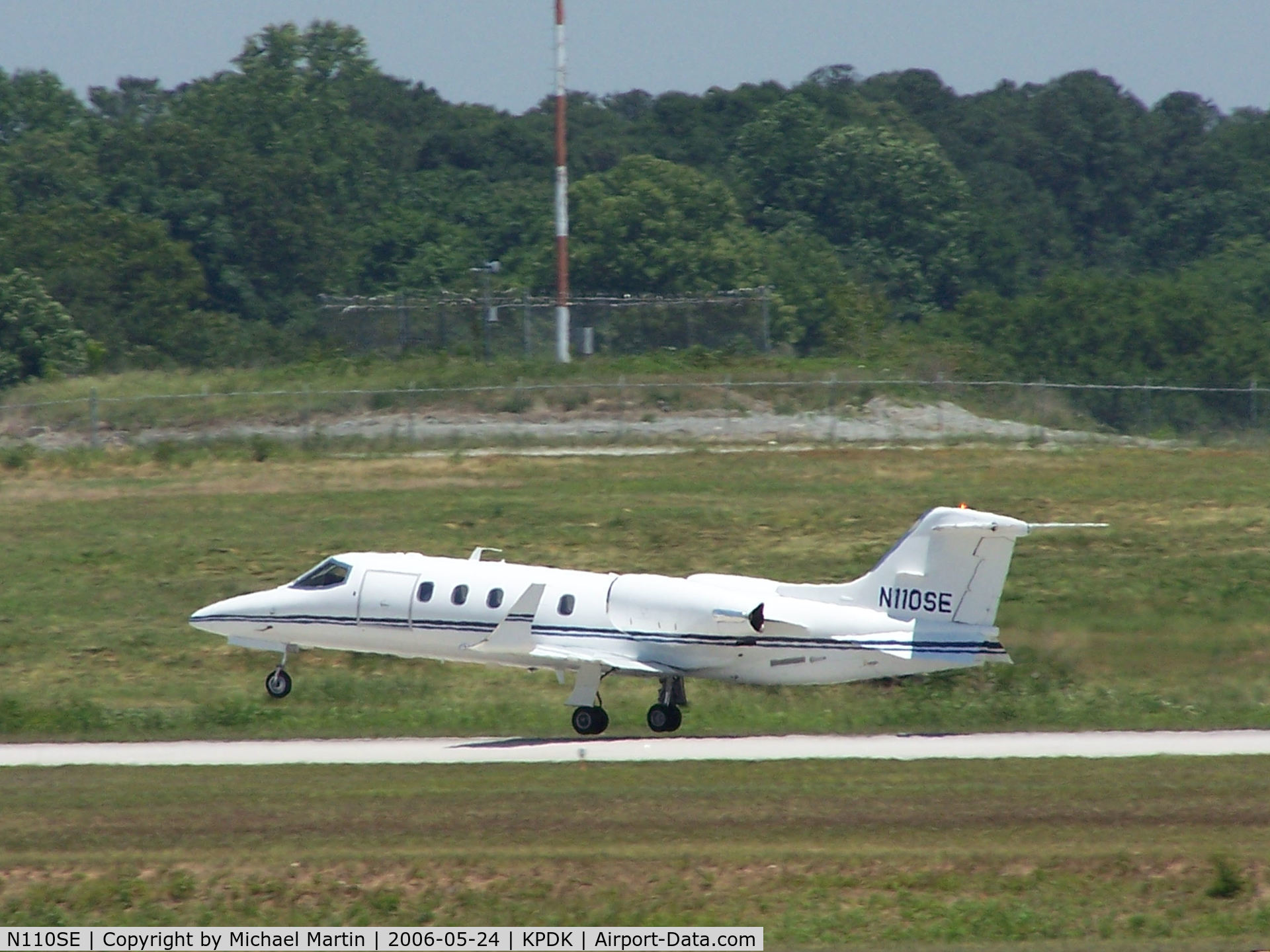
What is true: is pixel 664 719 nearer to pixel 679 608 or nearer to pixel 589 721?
pixel 589 721

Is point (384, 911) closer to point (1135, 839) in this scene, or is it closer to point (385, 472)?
point (1135, 839)

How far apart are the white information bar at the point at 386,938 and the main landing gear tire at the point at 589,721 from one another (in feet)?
36.4

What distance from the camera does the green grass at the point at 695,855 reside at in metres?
15.9

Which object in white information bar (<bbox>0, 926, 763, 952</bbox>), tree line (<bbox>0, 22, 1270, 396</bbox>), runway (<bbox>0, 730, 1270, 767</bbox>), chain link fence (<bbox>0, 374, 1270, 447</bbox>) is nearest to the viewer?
white information bar (<bbox>0, 926, 763, 952</bbox>)

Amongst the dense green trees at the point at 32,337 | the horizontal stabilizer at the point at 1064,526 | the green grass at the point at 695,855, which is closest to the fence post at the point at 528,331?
the dense green trees at the point at 32,337

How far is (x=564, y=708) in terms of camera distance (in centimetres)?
3047

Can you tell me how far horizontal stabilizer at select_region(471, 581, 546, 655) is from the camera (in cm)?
2683

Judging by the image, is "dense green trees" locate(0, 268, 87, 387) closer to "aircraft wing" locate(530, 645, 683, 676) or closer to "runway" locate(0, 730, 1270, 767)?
"runway" locate(0, 730, 1270, 767)

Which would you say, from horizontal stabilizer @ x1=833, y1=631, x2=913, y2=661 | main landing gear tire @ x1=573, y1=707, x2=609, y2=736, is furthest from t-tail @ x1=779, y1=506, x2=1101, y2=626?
main landing gear tire @ x1=573, y1=707, x2=609, y2=736

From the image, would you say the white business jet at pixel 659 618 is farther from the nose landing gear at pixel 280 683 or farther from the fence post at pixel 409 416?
the fence post at pixel 409 416

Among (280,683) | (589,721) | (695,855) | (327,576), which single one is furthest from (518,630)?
(695,855)

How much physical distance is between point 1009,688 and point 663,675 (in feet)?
19.5

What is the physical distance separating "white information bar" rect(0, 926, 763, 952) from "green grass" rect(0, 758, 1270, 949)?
202mm

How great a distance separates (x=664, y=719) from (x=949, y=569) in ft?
15.0
